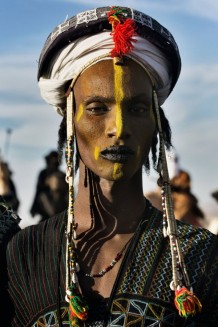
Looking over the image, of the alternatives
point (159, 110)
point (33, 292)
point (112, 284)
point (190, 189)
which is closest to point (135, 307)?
point (112, 284)

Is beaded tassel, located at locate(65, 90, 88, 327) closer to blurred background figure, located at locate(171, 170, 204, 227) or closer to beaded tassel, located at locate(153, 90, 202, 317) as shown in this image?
beaded tassel, located at locate(153, 90, 202, 317)

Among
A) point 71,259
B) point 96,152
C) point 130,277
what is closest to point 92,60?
point 96,152

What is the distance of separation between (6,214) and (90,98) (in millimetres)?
996

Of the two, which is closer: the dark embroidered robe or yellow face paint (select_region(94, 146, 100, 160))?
the dark embroidered robe

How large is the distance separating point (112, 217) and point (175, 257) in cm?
Result: 42

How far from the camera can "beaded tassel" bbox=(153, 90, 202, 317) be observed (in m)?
5.23

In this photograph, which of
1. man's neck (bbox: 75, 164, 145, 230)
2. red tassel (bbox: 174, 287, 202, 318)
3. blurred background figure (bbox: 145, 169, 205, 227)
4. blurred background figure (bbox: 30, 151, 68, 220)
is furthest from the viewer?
blurred background figure (bbox: 30, 151, 68, 220)

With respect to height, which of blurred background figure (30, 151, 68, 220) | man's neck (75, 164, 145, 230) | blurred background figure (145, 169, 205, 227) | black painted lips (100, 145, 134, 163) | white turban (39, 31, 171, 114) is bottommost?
man's neck (75, 164, 145, 230)

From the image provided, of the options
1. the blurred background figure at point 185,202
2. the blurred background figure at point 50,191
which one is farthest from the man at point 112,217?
the blurred background figure at point 50,191

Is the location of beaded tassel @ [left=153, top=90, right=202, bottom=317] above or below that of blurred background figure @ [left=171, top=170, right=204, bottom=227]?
below

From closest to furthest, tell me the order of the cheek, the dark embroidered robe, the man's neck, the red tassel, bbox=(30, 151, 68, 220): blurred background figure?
the red tassel, the dark embroidered robe, the cheek, the man's neck, bbox=(30, 151, 68, 220): blurred background figure

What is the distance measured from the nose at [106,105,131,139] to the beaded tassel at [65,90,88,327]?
0.91 feet

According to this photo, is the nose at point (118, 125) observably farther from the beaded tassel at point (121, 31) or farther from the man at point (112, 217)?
the beaded tassel at point (121, 31)

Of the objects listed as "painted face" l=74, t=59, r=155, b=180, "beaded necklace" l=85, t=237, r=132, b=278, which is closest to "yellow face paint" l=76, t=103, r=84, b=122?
"painted face" l=74, t=59, r=155, b=180
